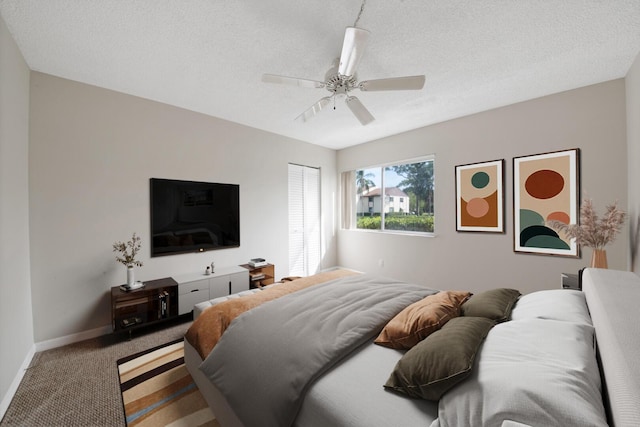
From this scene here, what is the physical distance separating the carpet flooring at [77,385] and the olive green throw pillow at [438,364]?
1.77 m

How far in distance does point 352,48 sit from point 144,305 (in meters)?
3.06

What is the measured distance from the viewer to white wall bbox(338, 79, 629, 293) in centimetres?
258

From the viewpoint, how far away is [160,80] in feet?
8.32

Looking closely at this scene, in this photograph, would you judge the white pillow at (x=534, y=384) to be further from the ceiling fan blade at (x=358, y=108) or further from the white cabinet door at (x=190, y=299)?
the white cabinet door at (x=190, y=299)

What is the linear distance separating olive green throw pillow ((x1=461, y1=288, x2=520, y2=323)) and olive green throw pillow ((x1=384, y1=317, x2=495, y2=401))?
0.26 m

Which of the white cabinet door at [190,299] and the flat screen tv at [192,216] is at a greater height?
the flat screen tv at [192,216]

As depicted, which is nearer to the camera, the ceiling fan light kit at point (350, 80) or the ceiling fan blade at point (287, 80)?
the ceiling fan light kit at point (350, 80)

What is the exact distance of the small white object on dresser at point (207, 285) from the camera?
2.82 metres

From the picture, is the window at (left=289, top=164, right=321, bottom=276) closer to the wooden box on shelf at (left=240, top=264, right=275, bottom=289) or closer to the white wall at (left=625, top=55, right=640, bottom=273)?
the wooden box on shelf at (left=240, top=264, right=275, bottom=289)

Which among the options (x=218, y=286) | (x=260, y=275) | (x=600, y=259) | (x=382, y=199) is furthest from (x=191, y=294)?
(x=600, y=259)

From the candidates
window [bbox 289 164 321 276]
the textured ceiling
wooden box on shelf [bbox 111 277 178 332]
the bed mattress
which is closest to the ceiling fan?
the textured ceiling

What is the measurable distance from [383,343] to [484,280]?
274 cm

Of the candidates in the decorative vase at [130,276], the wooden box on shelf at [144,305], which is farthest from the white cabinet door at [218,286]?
the decorative vase at [130,276]

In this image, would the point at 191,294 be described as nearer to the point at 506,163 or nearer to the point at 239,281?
the point at 239,281
